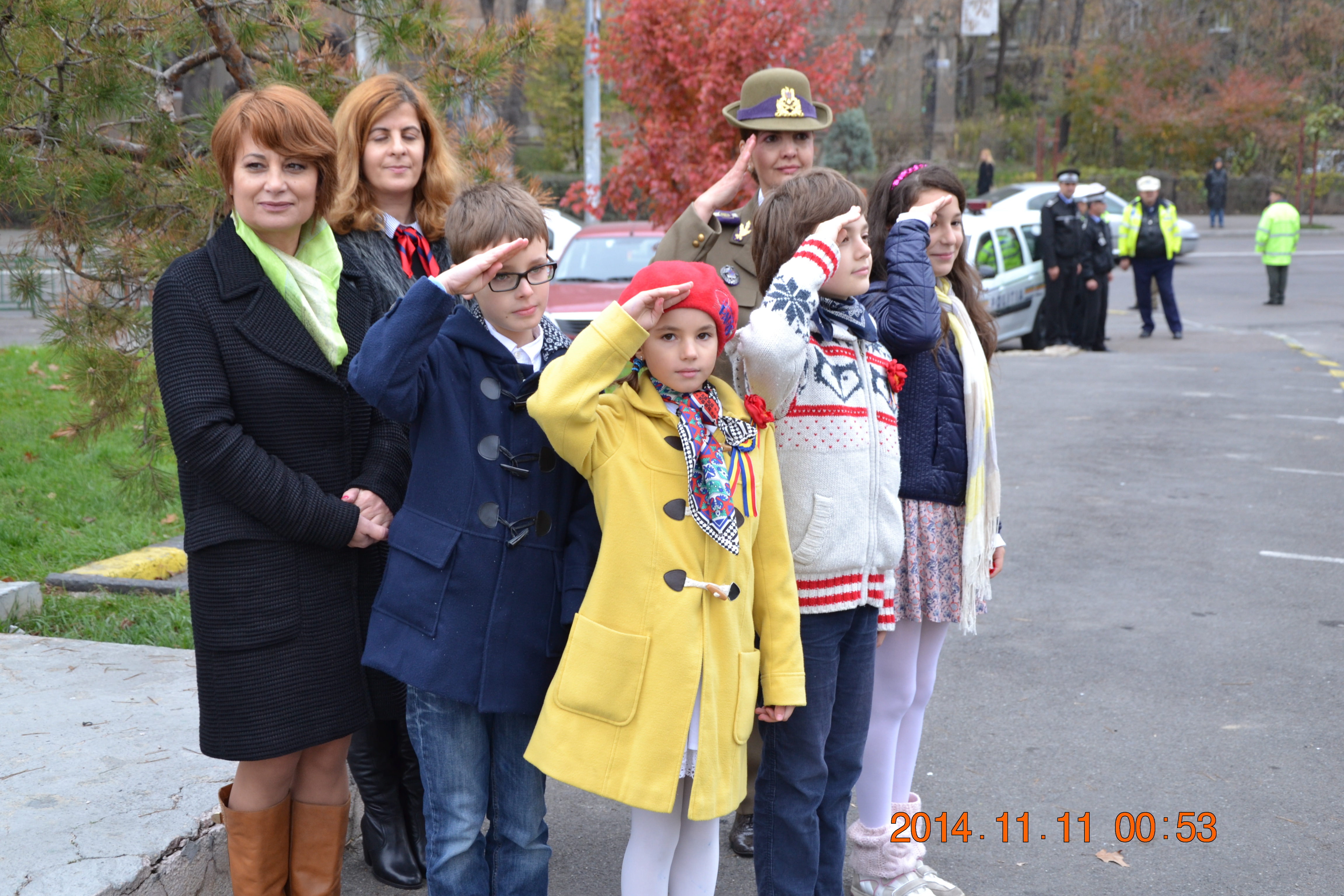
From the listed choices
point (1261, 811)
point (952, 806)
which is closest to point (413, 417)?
point (952, 806)

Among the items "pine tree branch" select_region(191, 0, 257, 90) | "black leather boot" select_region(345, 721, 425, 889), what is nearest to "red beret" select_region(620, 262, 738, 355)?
"black leather boot" select_region(345, 721, 425, 889)

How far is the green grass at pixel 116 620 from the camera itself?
15.1 ft

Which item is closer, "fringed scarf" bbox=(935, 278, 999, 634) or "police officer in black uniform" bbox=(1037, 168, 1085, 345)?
"fringed scarf" bbox=(935, 278, 999, 634)

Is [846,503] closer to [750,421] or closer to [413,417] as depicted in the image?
[750,421]

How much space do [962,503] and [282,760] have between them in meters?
1.81

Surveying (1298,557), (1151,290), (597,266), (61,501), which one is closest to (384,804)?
(61,501)

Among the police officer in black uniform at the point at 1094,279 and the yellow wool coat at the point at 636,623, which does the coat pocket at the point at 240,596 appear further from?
the police officer in black uniform at the point at 1094,279

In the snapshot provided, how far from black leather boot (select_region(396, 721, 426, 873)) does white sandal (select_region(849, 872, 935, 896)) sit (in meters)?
1.21

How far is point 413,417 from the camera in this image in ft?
8.11

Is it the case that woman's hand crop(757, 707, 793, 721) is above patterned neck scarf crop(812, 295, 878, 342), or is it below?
below

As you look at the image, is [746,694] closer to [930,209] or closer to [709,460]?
[709,460]

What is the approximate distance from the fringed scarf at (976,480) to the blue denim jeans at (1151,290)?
1223 cm

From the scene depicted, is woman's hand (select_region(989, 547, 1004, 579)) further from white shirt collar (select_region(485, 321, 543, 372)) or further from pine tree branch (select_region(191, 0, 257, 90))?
pine tree branch (select_region(191, 0, 257, 90))

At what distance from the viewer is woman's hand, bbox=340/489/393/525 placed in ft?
8.51
